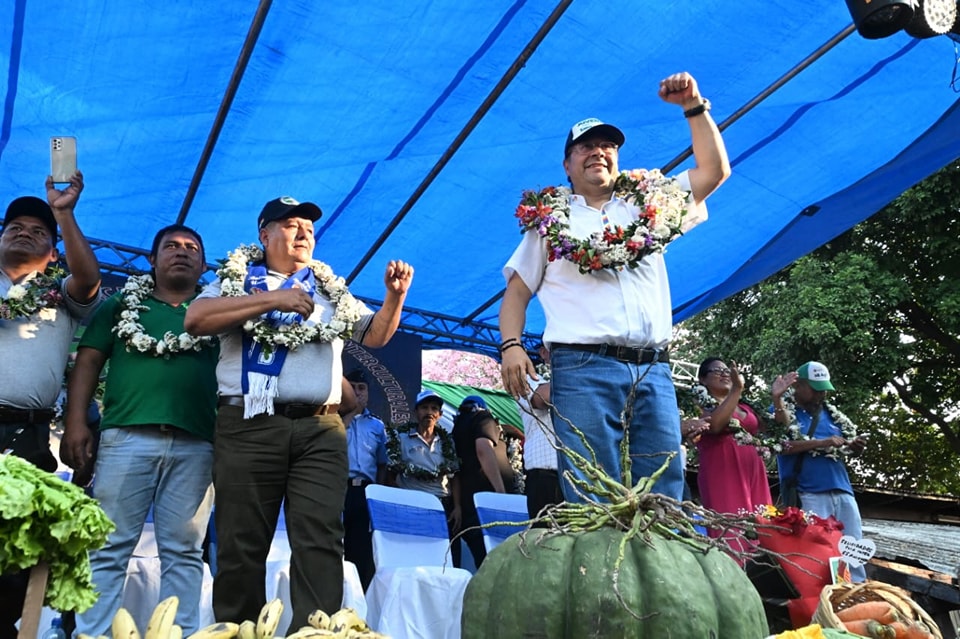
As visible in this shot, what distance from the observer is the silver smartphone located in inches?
136

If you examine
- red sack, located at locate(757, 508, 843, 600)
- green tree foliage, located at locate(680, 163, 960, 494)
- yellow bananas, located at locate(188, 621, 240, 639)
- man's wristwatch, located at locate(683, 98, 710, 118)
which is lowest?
yellow bananas, located at locate(188, 621, 240, 639)

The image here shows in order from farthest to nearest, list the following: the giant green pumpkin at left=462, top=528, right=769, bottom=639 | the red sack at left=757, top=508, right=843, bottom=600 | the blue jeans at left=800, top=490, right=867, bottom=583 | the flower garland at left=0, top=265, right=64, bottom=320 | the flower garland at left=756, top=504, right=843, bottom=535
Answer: the blue jeans at left=800, top=490, right=867, bottom=583 → the flower garland at left=756, top=504, right=843, bottom=535 → the red sack at left=757, top=508, right=843, bottom=600 → the flower garland at left=0, top=265, right=64, bottom=320 → the giant green pumpkin at left=462, top=528, right=769, bottom=639

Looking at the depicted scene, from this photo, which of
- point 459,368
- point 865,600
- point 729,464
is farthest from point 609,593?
point 459,368

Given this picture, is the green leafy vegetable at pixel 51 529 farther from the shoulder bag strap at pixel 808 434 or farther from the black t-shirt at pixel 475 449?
the shoulder bag strap at pixel 808 434

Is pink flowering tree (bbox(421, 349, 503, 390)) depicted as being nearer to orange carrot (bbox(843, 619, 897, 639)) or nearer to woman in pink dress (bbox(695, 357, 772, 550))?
woman in pink dress (bbox(695, 357, 772, 550))

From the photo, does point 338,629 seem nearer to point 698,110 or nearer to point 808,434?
point 698,110

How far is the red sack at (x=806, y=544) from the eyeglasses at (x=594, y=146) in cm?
186

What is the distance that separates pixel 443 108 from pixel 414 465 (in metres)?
2.85

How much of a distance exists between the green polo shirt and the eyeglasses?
6.22ft

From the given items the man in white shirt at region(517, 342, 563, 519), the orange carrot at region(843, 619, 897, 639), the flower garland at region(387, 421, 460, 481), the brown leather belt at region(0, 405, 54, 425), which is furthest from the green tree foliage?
the brown leather belt at region(0, 405, 54, 425)

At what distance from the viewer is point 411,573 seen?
13.8 ft

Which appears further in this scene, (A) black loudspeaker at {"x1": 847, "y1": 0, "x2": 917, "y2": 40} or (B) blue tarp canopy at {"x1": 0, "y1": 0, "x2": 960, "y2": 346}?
(B) blue tarp canopy at {"x1": 0, "y1": 0, "x2": 960, "y2": 346}

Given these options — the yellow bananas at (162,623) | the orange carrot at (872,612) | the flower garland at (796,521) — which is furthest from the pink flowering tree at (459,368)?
the yellow bananas at (162,623)

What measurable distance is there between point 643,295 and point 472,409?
3.77 meters
